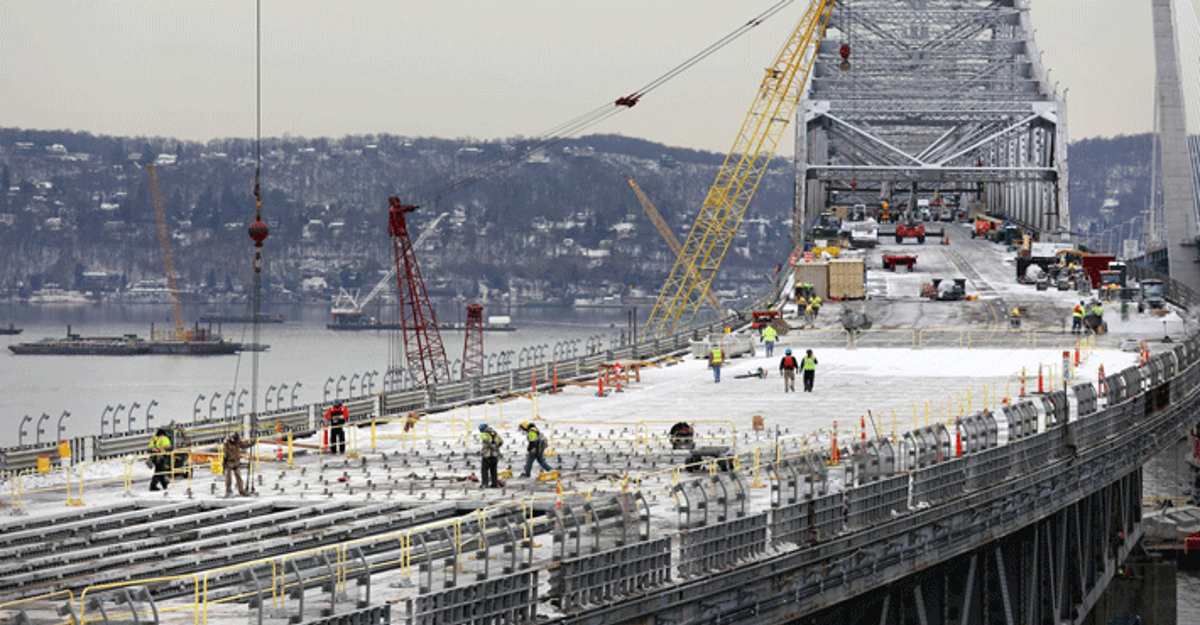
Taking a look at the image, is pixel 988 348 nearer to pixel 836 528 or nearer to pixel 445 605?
pixel 836 528

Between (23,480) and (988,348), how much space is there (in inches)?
1781

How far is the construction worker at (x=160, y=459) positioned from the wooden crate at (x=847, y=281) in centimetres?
5916

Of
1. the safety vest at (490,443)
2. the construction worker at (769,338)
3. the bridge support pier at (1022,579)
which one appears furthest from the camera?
the construction worker at (769,338)

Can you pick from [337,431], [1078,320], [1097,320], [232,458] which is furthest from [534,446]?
[1097,320]

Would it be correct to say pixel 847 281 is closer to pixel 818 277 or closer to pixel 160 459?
pixel 818 277

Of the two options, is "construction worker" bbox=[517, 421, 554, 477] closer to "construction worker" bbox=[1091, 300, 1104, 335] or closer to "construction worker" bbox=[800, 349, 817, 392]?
"construction worker" bbox=[800, 349, 817, 392]

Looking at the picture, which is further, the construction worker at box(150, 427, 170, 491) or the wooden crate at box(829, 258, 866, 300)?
the wooden crate at box(829, 258, 866, 300)

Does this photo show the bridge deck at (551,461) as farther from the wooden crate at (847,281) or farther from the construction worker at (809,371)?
→ the wooden crate at (847,281)

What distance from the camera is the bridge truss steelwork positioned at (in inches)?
5546

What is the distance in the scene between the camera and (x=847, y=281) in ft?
306

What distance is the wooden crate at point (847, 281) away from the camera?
9312 cm

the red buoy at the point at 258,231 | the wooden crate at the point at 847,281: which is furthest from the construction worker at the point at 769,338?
the red buoy at the point at 258,231

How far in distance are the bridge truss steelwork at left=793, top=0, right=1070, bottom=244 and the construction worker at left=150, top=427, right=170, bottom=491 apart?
99.6 m

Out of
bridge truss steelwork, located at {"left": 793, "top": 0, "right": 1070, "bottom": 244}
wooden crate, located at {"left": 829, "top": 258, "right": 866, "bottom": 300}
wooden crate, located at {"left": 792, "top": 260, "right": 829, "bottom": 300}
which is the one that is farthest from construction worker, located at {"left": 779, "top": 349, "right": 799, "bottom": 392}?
bridge truss steelwork, located at {"left": 793, "top": 0, "right": 1070, "bottom": 244}
